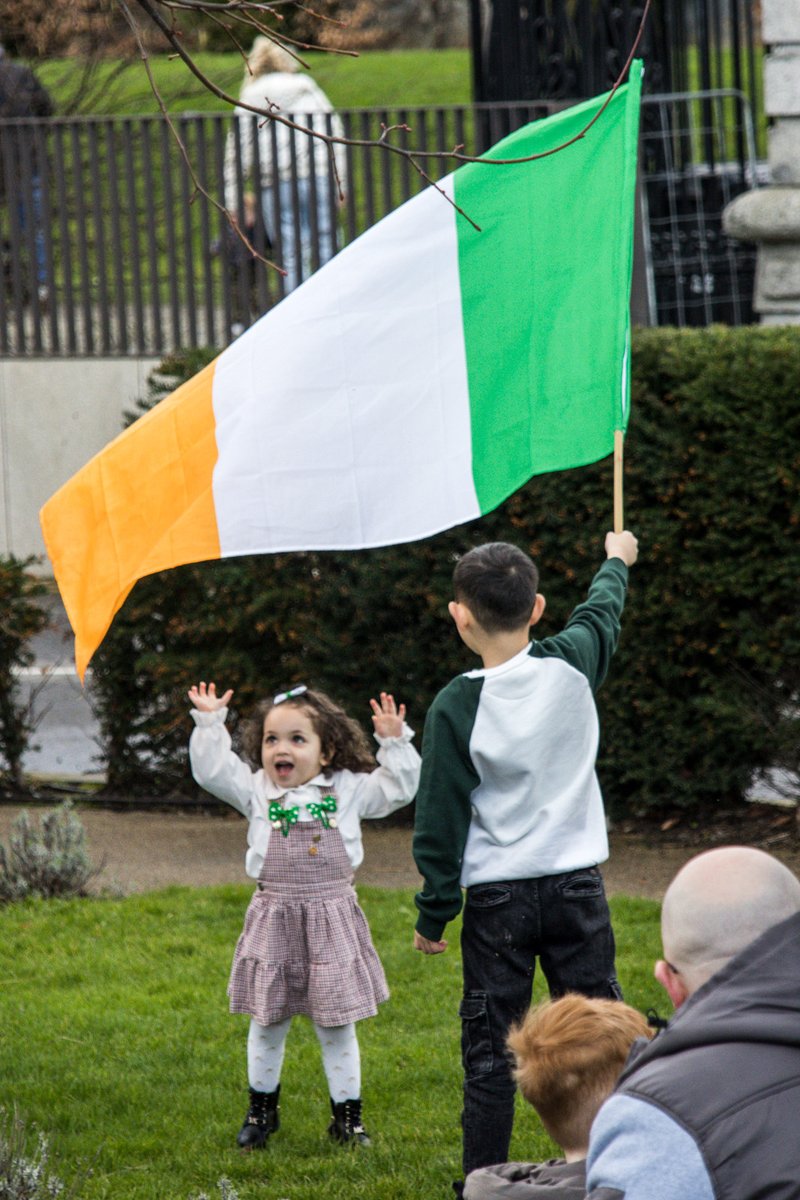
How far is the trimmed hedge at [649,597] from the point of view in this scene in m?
7.22

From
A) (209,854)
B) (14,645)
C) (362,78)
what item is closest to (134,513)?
(209,854)

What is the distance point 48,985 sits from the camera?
19.5ft

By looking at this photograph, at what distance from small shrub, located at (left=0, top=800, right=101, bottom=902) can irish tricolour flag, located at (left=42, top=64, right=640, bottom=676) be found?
2788mm

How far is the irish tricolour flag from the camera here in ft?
14.5

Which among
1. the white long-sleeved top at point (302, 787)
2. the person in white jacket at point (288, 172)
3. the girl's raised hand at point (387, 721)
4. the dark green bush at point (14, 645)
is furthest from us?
the person in white jacket at point (288, 172)

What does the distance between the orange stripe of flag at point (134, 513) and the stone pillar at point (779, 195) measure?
268 inches

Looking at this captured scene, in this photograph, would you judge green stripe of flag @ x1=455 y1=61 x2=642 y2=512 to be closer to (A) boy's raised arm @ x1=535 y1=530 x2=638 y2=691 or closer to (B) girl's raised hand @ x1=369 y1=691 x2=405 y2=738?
(A) boy's raised arm @ x1=535 y1=530 x2=638 y2=691

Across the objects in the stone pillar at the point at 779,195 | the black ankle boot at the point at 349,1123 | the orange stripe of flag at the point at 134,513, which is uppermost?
the stone pillar at the point at 779,195

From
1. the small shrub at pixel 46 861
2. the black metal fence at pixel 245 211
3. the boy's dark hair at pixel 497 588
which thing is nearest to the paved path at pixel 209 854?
the small shrub at pixel 46 861

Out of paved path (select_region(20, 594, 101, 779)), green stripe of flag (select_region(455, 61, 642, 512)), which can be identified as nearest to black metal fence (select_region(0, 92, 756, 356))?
paved path (select_region(20, 594, 101, 779))

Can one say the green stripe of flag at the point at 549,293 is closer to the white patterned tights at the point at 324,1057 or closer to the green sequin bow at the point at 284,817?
the green sequin bow at the point at 284,817

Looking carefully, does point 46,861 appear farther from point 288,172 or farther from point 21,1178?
point 288,172

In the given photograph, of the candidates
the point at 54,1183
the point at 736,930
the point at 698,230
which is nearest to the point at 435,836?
the point at 54,1183

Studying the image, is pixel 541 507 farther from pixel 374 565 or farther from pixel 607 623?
pixel 607 623
